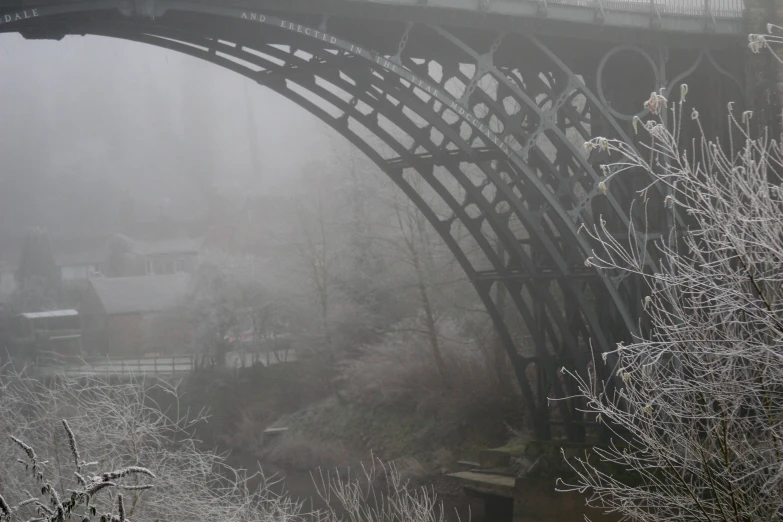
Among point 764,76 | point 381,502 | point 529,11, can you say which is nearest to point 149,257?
point 381,502

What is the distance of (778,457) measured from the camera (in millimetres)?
6109

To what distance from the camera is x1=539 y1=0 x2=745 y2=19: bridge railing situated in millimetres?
12586

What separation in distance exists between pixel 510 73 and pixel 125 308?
20.0m

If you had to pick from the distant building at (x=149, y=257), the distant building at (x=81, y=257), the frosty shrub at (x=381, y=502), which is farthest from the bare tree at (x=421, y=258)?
the distant building at (x=81, y=257)

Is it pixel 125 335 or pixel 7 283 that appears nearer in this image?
pixel 7 283

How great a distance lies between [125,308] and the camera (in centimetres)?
2998

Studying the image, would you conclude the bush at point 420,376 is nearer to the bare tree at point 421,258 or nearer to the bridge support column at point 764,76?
the bare tree at point 421,258

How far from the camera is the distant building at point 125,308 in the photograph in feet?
92.7

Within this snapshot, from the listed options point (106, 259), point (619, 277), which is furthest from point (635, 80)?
point (106, 259)

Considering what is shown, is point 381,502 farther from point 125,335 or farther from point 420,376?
point 125,335

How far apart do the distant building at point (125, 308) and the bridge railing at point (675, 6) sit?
19533mm

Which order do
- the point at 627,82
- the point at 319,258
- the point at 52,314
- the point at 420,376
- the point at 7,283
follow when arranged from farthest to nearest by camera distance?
the point at 319,258, the point at 7,283, the point at 52,314, the point at 420,376, the point at 627,82

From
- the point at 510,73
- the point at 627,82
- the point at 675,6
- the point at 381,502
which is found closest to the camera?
the point at 675,6

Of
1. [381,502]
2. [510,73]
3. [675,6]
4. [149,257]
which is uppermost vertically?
[675,6]
